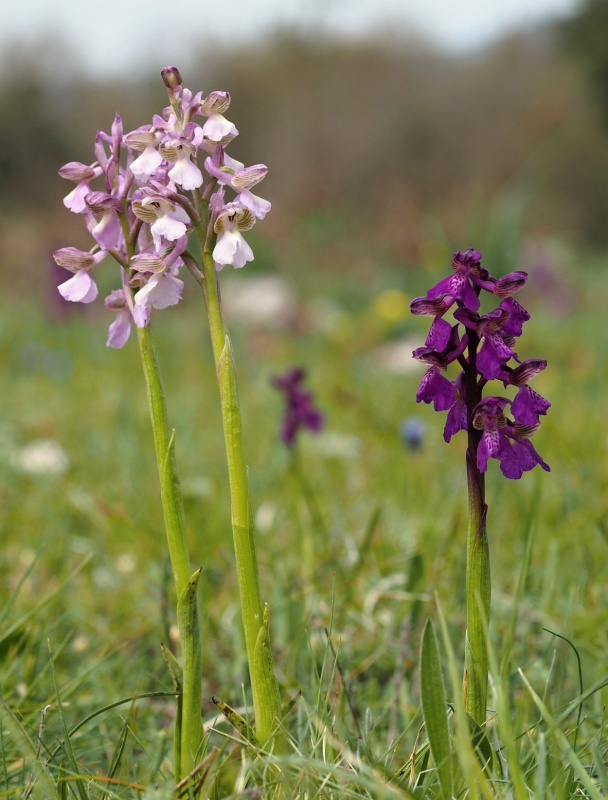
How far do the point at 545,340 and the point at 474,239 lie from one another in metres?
1.31

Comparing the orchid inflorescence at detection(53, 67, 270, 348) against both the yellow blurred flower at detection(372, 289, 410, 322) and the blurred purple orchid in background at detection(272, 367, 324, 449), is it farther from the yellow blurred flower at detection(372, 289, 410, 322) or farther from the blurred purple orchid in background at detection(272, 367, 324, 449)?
the yellow blurred flower at detection(372, 289, 410, 322)

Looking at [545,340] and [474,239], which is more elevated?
[474,239]

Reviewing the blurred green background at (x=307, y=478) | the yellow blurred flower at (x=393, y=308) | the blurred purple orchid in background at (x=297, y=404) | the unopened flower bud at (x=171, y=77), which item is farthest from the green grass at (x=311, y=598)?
the yellow blurred flower at (x=393, y=308)

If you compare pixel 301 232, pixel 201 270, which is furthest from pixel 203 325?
pixel 301 232

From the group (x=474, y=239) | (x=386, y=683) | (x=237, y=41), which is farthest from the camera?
(x=237, y=41)

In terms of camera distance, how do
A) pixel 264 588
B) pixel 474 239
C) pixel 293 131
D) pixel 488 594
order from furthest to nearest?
pixel 293 131 → pixel 474 239 → pixel 264 588 → pixel 488 594

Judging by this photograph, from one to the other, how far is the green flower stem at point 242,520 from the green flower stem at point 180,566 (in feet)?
0.21

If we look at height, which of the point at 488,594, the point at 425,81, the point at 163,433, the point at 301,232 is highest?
the point at 425,81

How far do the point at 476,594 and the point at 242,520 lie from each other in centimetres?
27

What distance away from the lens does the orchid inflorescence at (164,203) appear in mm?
1013

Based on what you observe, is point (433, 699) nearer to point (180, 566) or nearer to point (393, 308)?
point (180, 566)

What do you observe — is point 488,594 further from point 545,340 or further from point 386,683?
point 545,340

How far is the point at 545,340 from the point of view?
6.09 meters

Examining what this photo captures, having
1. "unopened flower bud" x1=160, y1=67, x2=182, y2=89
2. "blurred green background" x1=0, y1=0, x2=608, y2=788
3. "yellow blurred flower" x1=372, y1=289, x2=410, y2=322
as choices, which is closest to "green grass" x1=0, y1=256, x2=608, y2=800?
"blurred green background" x1=0, y1=0, x2=608, y2=788
